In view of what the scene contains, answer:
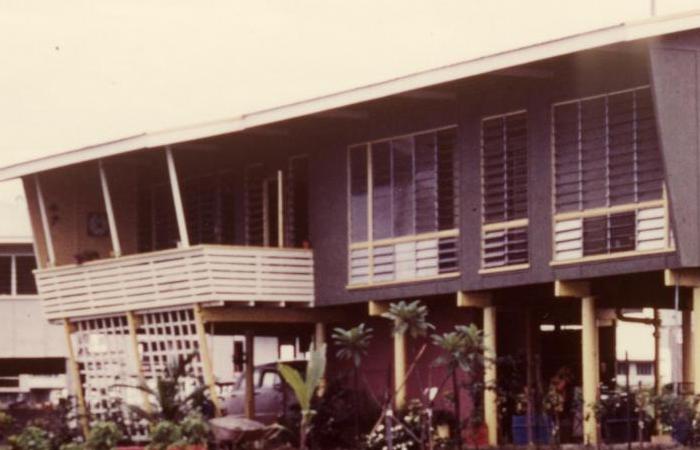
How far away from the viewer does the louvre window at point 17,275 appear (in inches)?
1928

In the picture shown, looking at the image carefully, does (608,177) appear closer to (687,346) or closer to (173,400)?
(687,346)

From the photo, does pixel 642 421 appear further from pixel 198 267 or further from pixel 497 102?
pixel 198 267

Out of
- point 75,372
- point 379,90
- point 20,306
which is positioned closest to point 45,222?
point 75,372

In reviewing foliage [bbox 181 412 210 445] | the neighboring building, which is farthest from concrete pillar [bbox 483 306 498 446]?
the neighboring building

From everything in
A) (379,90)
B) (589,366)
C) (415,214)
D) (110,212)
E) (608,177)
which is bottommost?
(589,366)

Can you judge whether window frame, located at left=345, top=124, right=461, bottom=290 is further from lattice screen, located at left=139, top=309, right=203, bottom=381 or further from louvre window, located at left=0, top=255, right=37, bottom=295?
louvre window, located at left=0, top=255, right=37, bottom=295

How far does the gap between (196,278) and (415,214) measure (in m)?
3.91

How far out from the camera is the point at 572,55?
26562 mm

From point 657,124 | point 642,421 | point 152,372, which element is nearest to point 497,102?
point 657,124

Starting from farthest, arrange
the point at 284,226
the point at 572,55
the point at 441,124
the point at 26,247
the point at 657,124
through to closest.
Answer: the point at 26,247 → the point at 284,226 → the point at 441,124 → the point at 572,55 → the point at 657,124

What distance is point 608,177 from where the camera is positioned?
26188 mm

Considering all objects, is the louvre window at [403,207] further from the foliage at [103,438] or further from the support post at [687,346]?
the foliage at [103,438]

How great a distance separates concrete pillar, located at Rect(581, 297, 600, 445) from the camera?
26875 millimetres

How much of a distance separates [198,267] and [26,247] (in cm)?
1882
